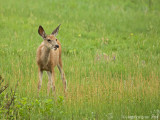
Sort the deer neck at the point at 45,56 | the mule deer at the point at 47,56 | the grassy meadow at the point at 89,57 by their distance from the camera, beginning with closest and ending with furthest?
1. the grassy meadow at the point at 89,57
2. the mule deer at the point at 47,56
3. the deer neck at the point at 45,56

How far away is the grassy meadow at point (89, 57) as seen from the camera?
7648mm

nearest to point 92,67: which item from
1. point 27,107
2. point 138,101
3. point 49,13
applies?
point 138,101

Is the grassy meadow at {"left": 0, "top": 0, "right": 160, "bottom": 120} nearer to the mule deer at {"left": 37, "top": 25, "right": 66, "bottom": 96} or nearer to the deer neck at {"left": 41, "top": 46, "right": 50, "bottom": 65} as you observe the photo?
the mule deer at {"left": 37, "top": 25, "right": 66, "bottom": 96}

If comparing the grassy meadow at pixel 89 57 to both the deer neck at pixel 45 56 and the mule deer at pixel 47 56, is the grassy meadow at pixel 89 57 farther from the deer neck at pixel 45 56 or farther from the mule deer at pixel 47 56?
the deer neck at pixel 45 56

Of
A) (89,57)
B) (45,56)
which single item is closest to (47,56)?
(45,56)

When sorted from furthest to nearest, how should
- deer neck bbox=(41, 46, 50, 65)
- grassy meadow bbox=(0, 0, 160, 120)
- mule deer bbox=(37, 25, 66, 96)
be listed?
deer neck bbox=(41, 46, 50, 65) < mule deer bbox=(37, 25, 66, 96) < grassy meadow bbox=(0, 0, 160, 120)

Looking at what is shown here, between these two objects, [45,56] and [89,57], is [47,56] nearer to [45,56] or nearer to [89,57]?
[45,56]

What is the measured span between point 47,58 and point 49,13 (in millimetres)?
9725

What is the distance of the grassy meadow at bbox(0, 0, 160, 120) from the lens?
25.1 ft

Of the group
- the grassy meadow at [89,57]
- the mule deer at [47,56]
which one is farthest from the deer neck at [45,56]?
the grassy meadow at [89,57]

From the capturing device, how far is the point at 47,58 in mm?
9336

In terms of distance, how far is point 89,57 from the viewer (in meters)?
12.5

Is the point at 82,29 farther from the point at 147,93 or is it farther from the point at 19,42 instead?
the point at 147,93

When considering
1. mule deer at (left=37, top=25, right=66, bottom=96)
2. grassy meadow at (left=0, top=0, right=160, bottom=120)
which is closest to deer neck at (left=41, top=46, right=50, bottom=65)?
mule deer at (left=37, top=25, right=66, bottom=96)
